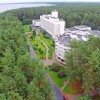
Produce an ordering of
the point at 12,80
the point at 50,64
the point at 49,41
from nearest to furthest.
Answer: the point at 12,80, the point at 50,64, the point at 49,41

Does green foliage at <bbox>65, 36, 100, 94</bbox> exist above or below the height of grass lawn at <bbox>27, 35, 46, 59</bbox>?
above

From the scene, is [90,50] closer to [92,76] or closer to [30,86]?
[92,76]

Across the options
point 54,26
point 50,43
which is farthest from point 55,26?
point 50,43

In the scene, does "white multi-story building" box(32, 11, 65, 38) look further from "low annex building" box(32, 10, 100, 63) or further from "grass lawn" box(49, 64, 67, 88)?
"grass lawn" box(49, 64, 67, 88)

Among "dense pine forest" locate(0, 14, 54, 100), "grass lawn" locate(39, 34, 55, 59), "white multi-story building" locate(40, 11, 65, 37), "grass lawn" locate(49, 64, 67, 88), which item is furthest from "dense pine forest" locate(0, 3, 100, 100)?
"white multi-story building" locate(40, 11, 65, 37)

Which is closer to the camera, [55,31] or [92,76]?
[92,76]

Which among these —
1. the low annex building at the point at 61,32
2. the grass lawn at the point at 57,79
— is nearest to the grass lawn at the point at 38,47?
the low annex building at the point at 61,32

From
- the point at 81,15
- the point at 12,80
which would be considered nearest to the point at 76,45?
the point at 12,80

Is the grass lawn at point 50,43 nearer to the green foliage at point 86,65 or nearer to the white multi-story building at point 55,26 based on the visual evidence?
the white multi-story building at point 55,26

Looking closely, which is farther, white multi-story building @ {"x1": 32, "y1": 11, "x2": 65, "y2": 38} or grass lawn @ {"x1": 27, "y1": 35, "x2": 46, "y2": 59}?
white multi-story building @ {"x1": 32, "y1": 11, "x2": 65, "y2": 38}
